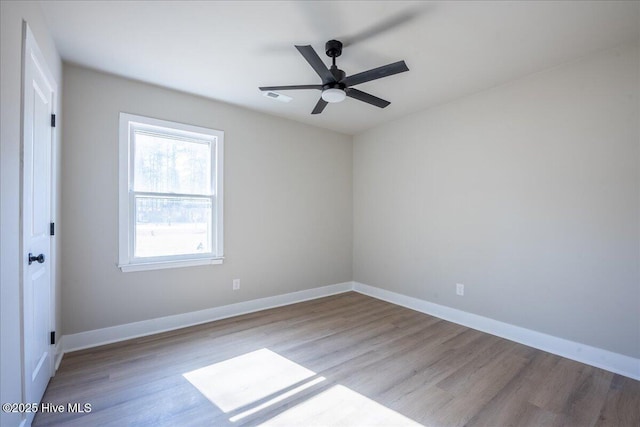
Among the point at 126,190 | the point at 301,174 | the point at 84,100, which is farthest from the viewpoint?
the point at 301,174

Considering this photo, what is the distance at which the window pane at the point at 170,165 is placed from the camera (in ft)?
10.3

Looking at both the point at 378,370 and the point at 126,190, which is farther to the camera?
the point at 126,190

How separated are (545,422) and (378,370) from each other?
110 cm

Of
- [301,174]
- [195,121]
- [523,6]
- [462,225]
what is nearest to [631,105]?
[523,6]

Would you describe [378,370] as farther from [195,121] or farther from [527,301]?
[195,121]

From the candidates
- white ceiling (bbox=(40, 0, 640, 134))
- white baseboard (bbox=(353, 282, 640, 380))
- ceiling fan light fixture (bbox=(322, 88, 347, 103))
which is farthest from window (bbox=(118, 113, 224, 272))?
white baseboard (bbox=(353, 282, 640, 380))

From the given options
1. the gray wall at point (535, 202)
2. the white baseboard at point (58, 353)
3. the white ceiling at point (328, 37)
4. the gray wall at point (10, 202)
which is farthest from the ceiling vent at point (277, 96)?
the white baseboard at point (58, 353)

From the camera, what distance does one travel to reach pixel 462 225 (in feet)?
11.5

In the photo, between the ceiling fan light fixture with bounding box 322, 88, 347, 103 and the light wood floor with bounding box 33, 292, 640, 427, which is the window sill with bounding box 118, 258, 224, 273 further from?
the ceiling fan light fixture with bounding box 322, 88, 347, 103

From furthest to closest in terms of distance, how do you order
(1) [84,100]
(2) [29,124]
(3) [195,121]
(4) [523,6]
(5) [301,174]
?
(5) [301,174]
(3) [195,121]
(1) [84,100]
(4) [523,6]
(2) [29,124]

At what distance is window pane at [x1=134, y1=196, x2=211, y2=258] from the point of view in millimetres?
3141

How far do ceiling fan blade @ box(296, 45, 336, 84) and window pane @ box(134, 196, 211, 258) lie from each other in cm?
212

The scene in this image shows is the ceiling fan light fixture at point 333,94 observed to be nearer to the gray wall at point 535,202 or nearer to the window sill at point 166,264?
the gray wall at point 535,202

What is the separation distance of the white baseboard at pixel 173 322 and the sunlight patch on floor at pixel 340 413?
1923 millimetres
